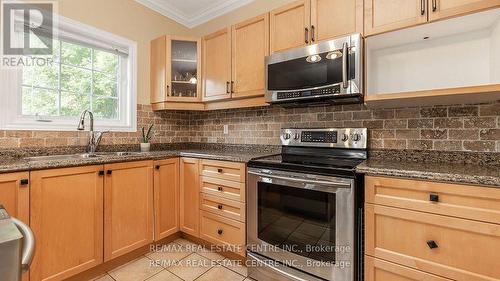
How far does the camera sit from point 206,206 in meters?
2.09

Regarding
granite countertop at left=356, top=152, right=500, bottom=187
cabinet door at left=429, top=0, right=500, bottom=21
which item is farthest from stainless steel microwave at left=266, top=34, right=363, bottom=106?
granite countertop at left=356, top=152, right=500, bottom=187

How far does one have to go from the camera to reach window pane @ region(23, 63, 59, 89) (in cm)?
185

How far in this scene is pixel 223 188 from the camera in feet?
6.46

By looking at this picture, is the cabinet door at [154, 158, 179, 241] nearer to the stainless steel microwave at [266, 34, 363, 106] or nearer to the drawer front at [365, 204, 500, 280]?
the stainless steel microwave at [266, 34, 363, 106]

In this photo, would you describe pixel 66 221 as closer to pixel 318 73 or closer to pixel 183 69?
pixel 183 69

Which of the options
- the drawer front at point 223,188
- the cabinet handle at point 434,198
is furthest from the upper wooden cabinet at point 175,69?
the cabinet handle at point 434,198

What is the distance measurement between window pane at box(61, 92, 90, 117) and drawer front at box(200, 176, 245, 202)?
132 cm

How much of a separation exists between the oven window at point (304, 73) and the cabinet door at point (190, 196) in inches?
40.1

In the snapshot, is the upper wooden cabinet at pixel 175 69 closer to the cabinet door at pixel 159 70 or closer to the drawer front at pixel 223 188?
the cabinet door at pixel 159 70

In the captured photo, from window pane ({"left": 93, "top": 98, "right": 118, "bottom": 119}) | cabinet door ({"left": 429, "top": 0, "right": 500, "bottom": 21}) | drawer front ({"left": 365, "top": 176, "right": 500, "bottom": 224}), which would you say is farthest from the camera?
window pane ({"left": 93, "top": 98, "right": 118, "bottom": 119})

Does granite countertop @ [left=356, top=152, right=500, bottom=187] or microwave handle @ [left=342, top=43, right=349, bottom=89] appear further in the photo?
microwave handle @ [left=342, top=43, right=349, bottom=89]

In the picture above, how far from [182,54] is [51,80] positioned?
1197 millimetres

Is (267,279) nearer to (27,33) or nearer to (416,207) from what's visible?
(416,207)

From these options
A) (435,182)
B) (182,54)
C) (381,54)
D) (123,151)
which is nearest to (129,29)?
(182,54)
